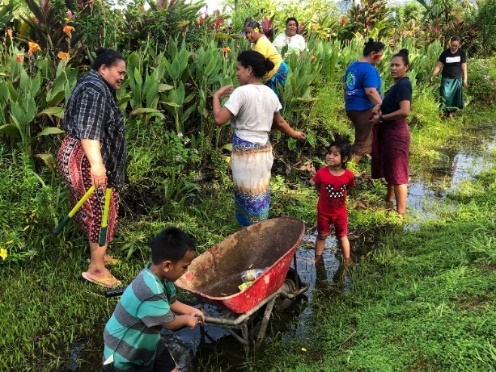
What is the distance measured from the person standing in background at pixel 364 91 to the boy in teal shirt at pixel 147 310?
12.4 ft

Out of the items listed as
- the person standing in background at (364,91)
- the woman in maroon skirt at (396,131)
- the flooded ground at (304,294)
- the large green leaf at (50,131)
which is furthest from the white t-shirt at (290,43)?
the large green leaf at (50,131)

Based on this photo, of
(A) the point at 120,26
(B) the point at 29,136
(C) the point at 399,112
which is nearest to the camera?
(B) the point at 29,136

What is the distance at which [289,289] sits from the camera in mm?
3592

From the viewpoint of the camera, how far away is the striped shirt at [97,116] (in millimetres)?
3260

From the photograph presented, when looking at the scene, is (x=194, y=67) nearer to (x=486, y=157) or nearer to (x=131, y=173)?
(x=131, y=173)

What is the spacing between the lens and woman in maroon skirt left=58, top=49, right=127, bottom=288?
3.27m

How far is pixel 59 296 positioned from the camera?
356cm

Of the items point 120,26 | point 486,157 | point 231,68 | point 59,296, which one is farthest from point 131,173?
point 486,157

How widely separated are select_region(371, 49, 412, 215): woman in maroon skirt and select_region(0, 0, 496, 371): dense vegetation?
1.36 ft

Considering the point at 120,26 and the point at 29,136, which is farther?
the point at 120,26

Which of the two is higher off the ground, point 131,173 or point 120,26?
point 120,26

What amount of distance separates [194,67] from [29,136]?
7.08 feet

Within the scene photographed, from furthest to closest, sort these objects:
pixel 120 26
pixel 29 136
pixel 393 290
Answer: pixel 120 26
pixel 29 136
pixel 393 290

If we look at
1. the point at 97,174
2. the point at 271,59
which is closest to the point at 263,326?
the point at 97,174
